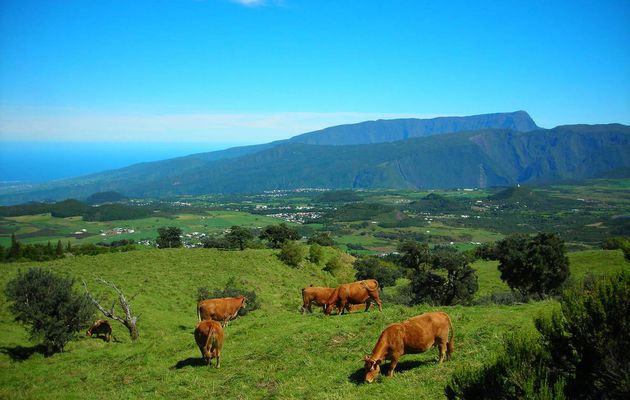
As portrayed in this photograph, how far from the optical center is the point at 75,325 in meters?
21.8

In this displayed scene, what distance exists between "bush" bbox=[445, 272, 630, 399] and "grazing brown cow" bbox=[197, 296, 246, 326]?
14.7m

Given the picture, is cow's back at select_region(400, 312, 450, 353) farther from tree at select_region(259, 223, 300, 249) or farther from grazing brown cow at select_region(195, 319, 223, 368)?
tree at select_region(259, 223, 300, 249)

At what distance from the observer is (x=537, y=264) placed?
3469 centimetres

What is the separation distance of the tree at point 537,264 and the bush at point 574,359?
3043cm

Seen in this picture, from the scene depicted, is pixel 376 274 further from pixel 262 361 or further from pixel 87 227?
pixel 87 227

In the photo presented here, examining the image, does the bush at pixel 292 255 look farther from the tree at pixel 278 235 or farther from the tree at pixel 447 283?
the tree at pixel 447 283

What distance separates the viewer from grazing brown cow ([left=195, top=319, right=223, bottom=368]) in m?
14.3

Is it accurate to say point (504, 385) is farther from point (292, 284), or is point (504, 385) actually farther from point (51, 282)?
point (292, 284)

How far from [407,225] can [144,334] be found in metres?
177

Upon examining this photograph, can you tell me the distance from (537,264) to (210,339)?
102 ft

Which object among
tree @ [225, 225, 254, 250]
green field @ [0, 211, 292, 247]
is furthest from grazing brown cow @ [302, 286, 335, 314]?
green field @ [0, 211, 292, 247]

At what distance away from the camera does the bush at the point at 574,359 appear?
6152 mm

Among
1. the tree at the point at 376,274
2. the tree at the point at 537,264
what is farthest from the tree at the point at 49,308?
the tree at the point at 376,274

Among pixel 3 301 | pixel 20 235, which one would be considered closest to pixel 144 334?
pixel 3 301
